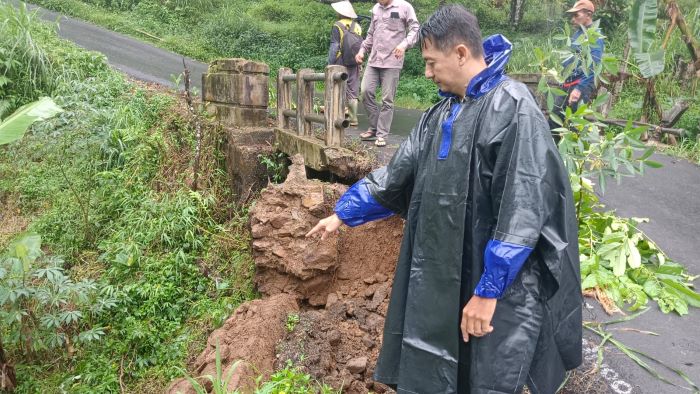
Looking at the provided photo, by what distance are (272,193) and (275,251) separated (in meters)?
0.54

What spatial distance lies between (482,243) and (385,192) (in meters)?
0.61

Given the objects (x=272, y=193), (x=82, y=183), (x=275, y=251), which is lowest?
(x=82, y=183)

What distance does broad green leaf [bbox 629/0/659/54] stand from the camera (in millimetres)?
4445

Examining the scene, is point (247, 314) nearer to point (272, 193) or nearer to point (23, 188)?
point (272, 193)

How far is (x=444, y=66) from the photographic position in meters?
2.35

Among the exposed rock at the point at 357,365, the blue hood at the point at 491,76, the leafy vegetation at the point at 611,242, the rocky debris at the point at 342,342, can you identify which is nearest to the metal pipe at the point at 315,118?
the rocky debris at the point at 342,342

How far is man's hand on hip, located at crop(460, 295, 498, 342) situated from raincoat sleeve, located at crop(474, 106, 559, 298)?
0.04 meters

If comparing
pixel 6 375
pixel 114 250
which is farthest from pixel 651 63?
pixel 6 375

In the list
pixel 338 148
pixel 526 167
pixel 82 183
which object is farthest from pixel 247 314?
pixel 82 183

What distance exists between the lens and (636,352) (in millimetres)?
3891

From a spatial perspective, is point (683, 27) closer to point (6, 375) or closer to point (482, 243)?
point (482, 243)

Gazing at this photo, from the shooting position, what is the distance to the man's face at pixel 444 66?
232 centimetres

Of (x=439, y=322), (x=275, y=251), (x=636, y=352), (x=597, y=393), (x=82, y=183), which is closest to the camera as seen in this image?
(x=439, y=322)

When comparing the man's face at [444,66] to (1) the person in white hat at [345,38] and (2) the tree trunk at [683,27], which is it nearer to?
(1) the person in white hat at [345,38]
